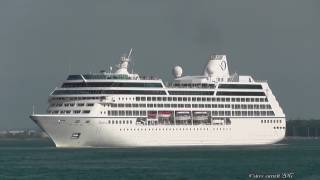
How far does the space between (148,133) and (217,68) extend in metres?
19.6

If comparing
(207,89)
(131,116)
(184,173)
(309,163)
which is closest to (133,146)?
(131,116)

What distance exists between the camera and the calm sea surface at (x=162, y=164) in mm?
85812

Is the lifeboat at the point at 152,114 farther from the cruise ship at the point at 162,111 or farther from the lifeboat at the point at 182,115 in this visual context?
the lifeboat at the point at 182,115

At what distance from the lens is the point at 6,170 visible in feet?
305

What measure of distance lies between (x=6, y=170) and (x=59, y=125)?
3211cm

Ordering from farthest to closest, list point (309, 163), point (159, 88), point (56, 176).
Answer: point (159, 88) < point (309, 163) < point (56, 176)

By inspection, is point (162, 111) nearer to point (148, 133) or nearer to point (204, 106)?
point (148, 133)

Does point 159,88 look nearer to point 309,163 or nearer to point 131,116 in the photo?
point 131,116

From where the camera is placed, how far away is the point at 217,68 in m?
145

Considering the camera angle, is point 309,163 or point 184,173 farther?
point 309,163

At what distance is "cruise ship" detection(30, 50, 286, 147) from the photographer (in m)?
126

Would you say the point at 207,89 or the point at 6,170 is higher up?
the point at 207,89

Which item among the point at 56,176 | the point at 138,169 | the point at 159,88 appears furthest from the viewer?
the point at 159,88

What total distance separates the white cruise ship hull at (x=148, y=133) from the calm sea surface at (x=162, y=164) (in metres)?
2.62
